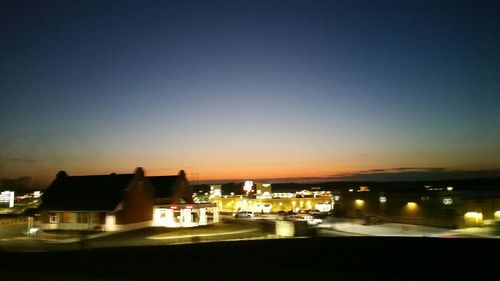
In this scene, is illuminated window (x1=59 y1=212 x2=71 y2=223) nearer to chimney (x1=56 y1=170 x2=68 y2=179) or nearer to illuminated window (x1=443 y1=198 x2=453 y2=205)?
chimney (x1=56 y1=170 x2=68 y2=179)

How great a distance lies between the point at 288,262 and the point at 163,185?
46.9 meters

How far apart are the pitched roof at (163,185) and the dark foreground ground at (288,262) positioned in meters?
40.4

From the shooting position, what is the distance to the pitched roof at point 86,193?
1768 inches

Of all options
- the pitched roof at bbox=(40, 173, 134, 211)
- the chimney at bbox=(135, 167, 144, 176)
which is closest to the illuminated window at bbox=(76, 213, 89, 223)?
the pitched roof at bbox=(40, 173, 134, 211)

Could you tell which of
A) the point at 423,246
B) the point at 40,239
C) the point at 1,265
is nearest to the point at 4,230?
the point at 40,239

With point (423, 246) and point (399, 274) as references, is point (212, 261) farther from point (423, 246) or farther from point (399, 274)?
point (423, 246)

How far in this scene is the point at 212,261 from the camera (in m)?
12.9

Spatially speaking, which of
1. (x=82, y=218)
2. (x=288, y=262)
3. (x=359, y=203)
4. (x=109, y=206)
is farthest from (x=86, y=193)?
(x=288, y=262)

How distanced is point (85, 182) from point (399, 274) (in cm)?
4608

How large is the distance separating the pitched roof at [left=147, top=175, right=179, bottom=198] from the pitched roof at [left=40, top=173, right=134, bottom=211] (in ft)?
26.3

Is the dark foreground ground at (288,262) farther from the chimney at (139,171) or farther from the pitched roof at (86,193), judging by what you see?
the chimney at (139,171)

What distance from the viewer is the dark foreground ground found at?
10539 mm

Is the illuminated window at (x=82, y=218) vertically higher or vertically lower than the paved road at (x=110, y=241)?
higher

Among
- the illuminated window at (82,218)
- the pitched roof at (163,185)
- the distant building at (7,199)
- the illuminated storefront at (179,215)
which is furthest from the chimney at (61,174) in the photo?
the distant building at (7,199)
